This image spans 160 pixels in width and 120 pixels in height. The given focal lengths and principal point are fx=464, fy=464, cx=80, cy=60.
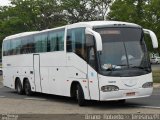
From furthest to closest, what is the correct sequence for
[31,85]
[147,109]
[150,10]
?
[150,10], [31,85], [147,109]

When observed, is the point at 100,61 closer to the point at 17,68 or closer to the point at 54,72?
the point at 54,72

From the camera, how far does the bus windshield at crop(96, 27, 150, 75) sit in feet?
51.4

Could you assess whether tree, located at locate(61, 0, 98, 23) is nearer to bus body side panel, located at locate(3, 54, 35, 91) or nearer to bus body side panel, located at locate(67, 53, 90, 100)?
bus body side panel, located at locate(3, 54, 35, 91)

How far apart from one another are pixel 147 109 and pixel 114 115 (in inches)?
67.5

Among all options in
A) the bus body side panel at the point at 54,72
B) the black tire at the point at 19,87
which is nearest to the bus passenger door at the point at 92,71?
the bus body side panel at the point at 54,72

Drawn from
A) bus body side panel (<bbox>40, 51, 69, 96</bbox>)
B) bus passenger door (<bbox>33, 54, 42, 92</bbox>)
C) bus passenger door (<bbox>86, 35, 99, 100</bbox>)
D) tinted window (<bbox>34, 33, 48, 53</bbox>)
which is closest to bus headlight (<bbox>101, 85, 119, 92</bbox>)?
bus passenger door (<bbox>86, 35, 99, 100</bbox>)

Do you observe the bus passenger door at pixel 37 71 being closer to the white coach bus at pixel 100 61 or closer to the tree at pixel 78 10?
the white coach bus at pixel 100 61

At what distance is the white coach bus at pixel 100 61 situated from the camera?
15516 millimetres

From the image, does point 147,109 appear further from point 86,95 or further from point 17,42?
point 17,42

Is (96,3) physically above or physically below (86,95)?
above

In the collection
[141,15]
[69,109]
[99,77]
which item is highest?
[141,15]

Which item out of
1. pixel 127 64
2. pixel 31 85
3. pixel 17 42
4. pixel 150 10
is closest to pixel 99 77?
pixel 127 64

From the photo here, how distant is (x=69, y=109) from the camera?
634 inches

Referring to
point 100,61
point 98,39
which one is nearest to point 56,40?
point 100,61
